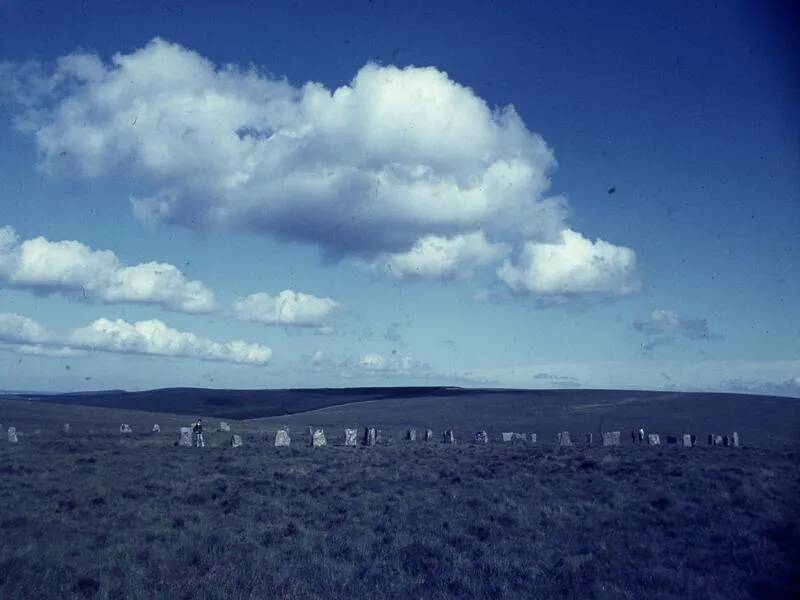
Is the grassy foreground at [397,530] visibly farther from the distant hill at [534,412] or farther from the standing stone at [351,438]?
the distant hill at [534,412]

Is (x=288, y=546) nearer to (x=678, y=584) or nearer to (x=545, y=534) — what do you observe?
(x=545, y=534)

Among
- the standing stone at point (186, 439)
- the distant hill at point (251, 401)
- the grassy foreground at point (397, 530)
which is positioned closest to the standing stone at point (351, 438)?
the standing stone at point (186, 439)

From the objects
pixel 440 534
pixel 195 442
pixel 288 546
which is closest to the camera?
pixel 288 546

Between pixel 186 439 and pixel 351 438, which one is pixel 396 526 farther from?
pixel 186 439

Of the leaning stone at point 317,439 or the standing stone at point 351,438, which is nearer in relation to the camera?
the leaning stone at point 317,439

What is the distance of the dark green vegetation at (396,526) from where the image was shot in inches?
374

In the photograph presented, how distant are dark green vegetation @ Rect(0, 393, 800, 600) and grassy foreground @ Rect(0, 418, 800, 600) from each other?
2.2 inches

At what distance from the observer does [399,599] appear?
8844mm

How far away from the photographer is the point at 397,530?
13.3 m

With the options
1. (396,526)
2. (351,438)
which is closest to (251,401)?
(351,438)

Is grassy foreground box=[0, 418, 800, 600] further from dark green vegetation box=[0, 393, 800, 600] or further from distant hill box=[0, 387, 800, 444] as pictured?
distant hill box=[0, 387, 800, 444]

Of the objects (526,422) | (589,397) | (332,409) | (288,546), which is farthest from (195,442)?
(589,397)

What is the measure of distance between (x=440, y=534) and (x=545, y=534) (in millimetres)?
2265

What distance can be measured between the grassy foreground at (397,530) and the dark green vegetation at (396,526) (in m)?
0.06
